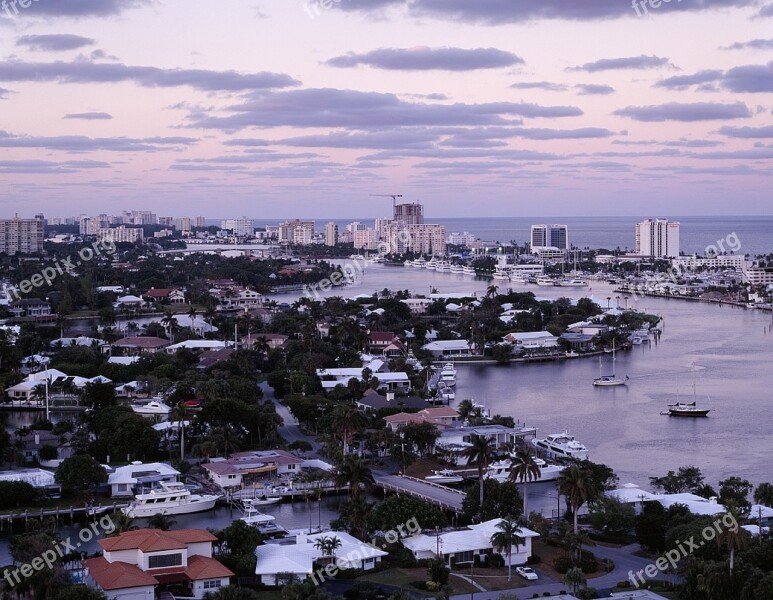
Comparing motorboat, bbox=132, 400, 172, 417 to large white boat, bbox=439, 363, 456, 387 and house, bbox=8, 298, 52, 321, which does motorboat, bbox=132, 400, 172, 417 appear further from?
house, bbox=8, 298, 52, 321

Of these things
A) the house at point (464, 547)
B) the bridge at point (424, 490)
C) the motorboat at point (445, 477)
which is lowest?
the motorboat at point (445, 477)

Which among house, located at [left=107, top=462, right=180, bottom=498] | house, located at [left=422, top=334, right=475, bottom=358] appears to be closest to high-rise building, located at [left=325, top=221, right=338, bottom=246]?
house, located at [left=422, top=334, right=475, bottom=358]

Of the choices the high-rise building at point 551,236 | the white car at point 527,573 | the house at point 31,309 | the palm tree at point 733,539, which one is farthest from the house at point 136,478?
the high-rise building at point 551,236

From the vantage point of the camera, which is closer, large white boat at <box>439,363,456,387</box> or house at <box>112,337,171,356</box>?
large white boat at <box>439,363,456,387</box>

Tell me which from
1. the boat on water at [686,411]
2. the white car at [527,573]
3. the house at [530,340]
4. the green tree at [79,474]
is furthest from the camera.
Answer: the house at [530,340]

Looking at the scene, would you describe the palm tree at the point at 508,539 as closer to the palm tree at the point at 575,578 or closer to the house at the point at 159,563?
the palm tree at the point at 575,578

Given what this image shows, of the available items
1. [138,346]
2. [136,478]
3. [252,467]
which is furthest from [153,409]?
[138,346]

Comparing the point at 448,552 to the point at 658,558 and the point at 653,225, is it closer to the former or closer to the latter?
the point at 658,558
